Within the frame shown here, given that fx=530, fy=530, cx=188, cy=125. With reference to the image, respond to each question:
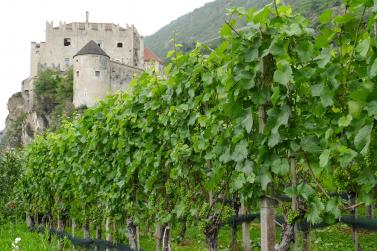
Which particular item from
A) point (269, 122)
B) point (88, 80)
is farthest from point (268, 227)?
point (88, 80)

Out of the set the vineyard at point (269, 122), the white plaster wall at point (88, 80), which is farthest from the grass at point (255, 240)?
the white plaster wall at point (88, 80)

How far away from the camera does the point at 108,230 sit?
360 inches

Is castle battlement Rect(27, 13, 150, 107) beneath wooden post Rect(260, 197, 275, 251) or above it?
above

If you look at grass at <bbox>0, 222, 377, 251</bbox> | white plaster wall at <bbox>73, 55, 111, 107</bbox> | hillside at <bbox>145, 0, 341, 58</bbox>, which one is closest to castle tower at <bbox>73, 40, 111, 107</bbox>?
white plaster wall at <bbox>73, 55, 111, 107</bbox>

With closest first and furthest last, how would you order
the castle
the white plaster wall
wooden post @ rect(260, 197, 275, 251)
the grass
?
1. wooden post @ rect(260, 197, 275, 251)
2. the grass
3. the white plaster wall
4. the castle

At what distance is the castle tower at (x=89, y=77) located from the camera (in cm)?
6141

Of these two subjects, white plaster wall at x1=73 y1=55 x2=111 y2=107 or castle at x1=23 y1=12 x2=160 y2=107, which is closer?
white plaster wall at x1=73 y1=55 x2=111 y2=107

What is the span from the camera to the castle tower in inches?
2418

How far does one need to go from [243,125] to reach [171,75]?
2146mm

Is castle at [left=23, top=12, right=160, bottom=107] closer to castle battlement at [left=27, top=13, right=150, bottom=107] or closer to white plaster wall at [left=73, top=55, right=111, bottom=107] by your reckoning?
castle battlement at [left=27, top=13, right=150, bottom=107]

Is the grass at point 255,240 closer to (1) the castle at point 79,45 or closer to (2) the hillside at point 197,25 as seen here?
(1) the castle at point 79,45

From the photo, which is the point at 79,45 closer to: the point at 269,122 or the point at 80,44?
the point at 80,44

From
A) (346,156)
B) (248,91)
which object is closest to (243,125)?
(248,91)

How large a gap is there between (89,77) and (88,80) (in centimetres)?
37
